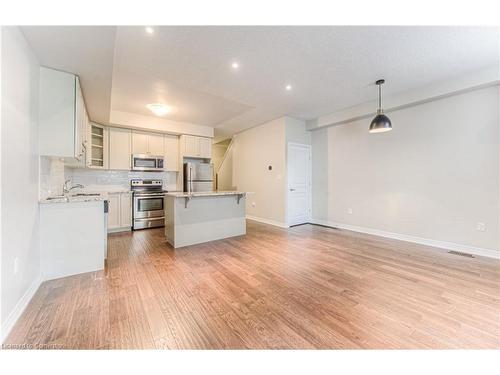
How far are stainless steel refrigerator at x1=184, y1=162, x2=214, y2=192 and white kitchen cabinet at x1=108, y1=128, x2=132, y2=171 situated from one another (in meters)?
1.39

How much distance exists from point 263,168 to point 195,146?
2022 millimetres

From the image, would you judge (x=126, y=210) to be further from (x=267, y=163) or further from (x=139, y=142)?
(x=267, y=163)

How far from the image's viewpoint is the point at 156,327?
1.62m

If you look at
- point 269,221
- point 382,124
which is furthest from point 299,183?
point 382,124

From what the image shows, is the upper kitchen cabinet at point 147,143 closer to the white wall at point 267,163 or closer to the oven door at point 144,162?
the oven door at point 144,162

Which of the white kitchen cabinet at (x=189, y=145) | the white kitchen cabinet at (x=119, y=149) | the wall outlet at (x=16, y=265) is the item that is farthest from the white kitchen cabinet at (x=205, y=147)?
the wall outlet at (x=16, y=265)

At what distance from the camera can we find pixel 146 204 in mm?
5000

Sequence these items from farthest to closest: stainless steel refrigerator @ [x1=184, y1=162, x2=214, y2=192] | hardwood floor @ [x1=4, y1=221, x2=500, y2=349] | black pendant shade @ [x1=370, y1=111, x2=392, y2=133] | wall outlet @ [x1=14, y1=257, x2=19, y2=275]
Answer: stainless steel refrigerator @ [x1=184, y1=162, x2=214, y2=192] → black pendant shade @ [x1=370, y1=111, x2=392, y2=133] → wall outlet @ [x1=14, y1=257, x2=19, y2=275] → hardwood floor @ [x1=4, y1=221, x2=500, y2=349]

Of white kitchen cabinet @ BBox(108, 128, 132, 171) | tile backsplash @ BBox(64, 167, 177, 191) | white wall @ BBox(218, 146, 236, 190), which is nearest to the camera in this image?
tile backsplash @ BBox(64, 167, 177, 191)

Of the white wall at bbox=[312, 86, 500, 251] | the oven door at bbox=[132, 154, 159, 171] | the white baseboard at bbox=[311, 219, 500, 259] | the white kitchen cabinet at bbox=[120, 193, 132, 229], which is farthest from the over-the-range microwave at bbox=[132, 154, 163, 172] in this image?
the white baseboard at bbox=[311, 219, 500, 259]

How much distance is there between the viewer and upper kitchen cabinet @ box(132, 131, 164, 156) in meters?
5.10

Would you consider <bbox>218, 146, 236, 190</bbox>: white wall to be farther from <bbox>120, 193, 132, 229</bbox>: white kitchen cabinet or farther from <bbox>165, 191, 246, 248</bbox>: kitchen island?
<bbox>120, 193, 132, 229</bbox>: white kitchen cabinet

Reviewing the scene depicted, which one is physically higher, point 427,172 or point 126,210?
point 427,172

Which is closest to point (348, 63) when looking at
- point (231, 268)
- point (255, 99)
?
point (255, 99)
